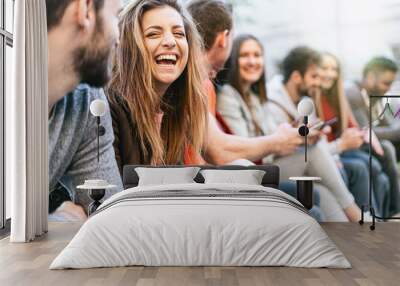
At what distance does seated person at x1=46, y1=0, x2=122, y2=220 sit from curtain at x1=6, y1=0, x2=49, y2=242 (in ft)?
3.20

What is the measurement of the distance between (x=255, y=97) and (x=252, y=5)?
1.23 metres

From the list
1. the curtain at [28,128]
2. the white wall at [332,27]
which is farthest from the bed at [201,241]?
the white wall at [332,27]

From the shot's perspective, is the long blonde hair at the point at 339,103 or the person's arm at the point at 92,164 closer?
the person's arm at the point at 92,164

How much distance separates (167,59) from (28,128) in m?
2.31

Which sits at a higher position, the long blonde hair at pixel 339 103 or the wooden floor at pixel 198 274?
the long blonde hair at pixel 339 103

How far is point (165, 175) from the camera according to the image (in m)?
7.30

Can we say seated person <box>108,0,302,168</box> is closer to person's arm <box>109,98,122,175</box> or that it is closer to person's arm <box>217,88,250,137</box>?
person's arm <box>109,98,122,175</box>

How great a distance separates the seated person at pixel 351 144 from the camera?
8008mm

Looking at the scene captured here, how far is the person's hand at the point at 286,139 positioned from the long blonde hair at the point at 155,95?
1007mm

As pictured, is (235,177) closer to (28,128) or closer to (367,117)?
(367,117)

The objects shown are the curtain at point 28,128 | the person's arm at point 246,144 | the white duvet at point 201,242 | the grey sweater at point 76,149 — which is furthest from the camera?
the person's arm at point 246,144

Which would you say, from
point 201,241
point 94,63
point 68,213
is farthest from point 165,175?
point 201,241

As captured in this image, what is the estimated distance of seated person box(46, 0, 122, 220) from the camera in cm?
791

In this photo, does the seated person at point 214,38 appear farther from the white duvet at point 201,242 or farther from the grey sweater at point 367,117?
the white duvet at point 201,242
